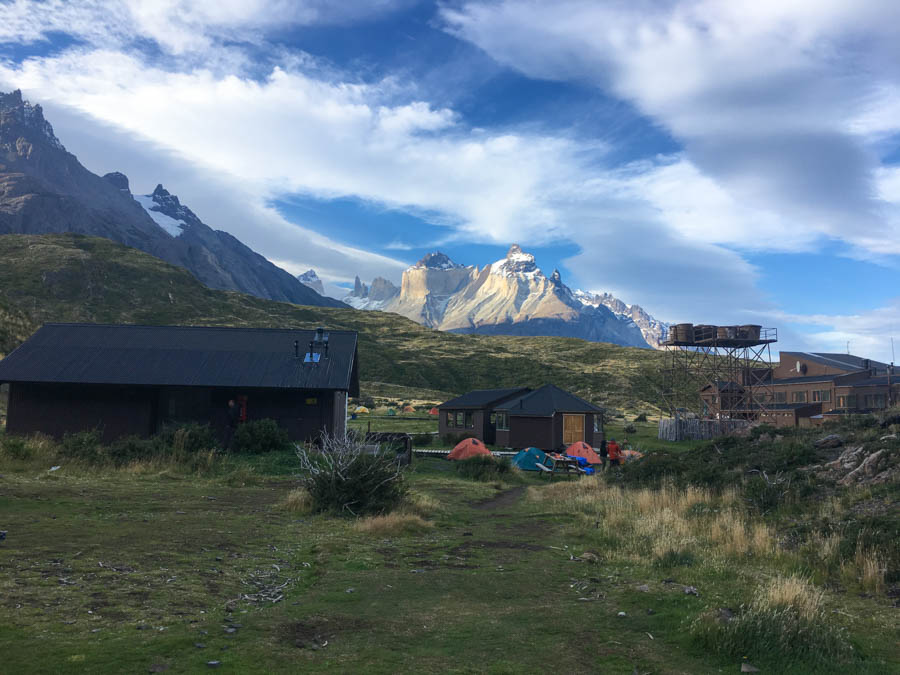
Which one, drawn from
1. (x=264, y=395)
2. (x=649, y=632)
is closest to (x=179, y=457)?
(x=264, y=395)

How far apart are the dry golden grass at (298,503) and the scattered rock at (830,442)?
16.9 metres

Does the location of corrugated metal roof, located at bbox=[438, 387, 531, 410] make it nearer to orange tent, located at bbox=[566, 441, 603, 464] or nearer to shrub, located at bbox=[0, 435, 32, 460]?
orange tent, located at bbox=[566, 441, 603, 464]

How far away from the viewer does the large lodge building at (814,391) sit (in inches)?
2606

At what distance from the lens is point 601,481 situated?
26484 millimetres

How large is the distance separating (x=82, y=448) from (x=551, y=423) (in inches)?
1153

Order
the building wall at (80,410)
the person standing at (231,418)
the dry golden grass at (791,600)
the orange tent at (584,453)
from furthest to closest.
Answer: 1. the orange tent at (584,453)
2. the person standing at (231,418)
3. the building wall at (80,410)
4. the dry golden grass at (791,600)

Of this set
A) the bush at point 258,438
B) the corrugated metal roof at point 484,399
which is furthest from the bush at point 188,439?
the corrugated metal roof at point 484,399

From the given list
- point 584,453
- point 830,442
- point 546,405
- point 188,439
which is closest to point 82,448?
point 188,439

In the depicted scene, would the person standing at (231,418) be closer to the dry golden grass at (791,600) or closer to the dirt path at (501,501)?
A: the dirt path at (501,501)

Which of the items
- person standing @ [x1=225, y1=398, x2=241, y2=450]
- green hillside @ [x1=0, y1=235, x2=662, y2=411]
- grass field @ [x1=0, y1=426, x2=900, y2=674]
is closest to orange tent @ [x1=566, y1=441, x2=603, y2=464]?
grass field @ [x1=0, y1=426, x2=900, y2=674]

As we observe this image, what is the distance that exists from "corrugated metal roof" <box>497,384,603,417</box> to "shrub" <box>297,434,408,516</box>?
92.2 feet

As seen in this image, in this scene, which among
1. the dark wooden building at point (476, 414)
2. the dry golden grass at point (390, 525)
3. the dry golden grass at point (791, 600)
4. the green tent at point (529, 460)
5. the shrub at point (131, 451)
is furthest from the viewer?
the dark wooden building at point (476, 414)

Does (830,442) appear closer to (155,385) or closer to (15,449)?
(15,449)

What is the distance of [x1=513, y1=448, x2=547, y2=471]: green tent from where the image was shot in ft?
113
